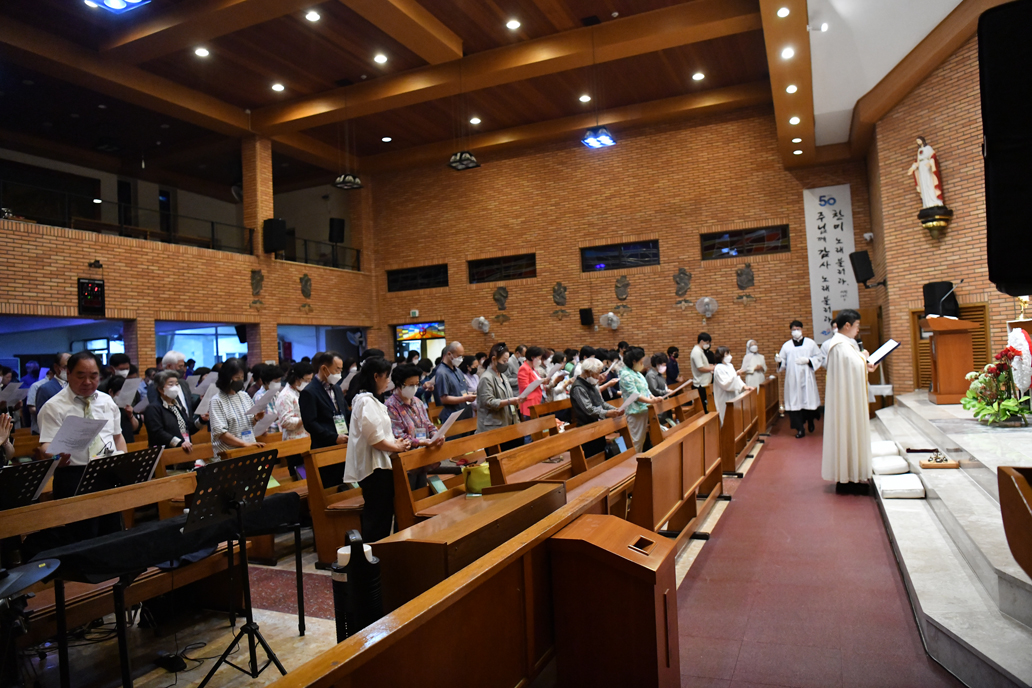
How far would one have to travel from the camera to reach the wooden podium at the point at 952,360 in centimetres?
788

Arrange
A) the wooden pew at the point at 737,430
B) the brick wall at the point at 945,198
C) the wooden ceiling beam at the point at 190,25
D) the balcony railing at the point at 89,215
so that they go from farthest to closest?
the balcony railing at the point at 89,215 → the wooden ceiling beam at the point at 190,25 → the brick wall at the point at 945,198 → the wooden pew at the point at 737,430

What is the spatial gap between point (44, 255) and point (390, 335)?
8264 mm

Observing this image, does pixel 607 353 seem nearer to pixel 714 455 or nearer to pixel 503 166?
Result: pixel 714 455

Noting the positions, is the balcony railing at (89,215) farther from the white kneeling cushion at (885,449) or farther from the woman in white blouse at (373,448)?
the white kneeling cushion at (885,449)

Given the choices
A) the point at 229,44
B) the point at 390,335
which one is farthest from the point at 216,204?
the point at 229,44

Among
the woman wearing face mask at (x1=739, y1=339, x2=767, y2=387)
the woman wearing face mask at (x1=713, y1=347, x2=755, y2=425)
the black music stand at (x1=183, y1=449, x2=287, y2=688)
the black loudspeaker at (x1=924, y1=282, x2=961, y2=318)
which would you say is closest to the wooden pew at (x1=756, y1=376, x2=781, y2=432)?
the woman wearing face mask at (x1=739, y1=339, x2=767, y2=387)

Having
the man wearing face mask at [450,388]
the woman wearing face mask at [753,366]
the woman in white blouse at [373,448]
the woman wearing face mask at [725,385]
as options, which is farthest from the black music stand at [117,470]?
the woman wearing face mask at [753,366]

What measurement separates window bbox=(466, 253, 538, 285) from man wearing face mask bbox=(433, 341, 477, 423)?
7.57 m

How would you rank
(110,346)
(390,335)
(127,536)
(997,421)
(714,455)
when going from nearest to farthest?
(127,536), (997,421), (714,455), (110,346), (390,335)

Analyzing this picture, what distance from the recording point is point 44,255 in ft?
34.0

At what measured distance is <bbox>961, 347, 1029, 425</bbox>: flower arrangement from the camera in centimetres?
553

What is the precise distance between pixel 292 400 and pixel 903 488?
5.38 metres

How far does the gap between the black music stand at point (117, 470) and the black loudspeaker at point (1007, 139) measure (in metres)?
4.24

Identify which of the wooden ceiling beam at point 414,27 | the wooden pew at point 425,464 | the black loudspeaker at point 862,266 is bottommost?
the wooden pew at point 425,464
